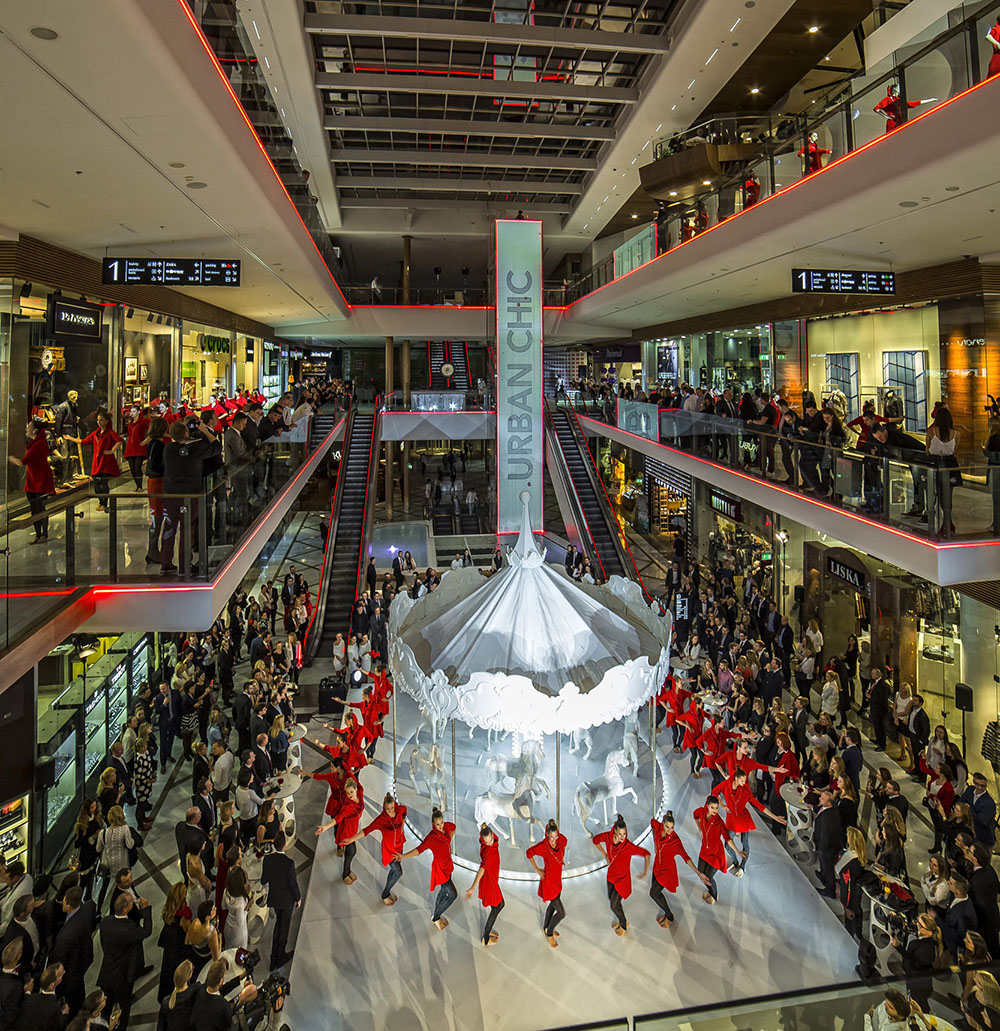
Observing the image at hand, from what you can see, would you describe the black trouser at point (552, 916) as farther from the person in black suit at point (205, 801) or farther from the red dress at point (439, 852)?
the person in black suit at point (205, 801)

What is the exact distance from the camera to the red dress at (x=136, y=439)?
10.2 metres

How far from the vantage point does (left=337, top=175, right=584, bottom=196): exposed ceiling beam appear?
24.8 m

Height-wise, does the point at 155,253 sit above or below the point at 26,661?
above

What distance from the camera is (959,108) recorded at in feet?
23.8

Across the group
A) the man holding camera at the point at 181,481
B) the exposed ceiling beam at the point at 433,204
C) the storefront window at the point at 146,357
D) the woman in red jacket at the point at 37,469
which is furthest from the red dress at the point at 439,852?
the exposed ceiling beam at the point at 433,204

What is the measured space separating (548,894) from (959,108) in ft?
27.1

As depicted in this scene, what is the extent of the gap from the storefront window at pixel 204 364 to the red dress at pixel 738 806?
13.8 meters

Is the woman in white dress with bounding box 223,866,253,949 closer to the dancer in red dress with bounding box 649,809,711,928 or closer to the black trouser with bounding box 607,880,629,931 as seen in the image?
the black trouser with bounding box 607,880,629,931

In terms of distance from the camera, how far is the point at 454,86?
17406 millimetres

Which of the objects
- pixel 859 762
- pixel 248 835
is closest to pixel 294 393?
pixel 248 835

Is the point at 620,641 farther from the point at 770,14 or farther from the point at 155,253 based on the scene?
the point at 770,14

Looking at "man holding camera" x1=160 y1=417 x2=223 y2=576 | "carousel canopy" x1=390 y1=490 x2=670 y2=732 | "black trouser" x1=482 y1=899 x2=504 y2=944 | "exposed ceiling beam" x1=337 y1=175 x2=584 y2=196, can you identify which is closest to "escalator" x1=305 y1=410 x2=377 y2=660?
"carousel canopy" x1=390 y1=490 x2=670 y2=732

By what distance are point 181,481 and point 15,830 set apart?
399 cm

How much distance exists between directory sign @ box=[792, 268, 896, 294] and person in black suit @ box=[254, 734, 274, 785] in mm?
9346
